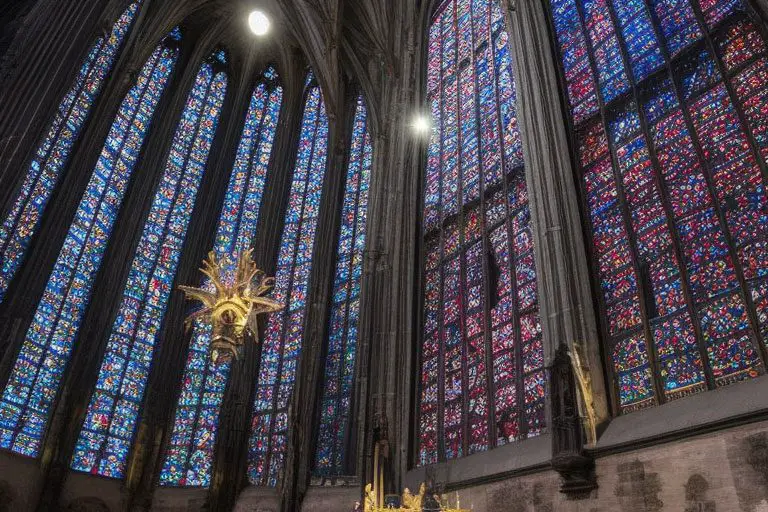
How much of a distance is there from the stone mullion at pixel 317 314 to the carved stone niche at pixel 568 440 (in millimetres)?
6053

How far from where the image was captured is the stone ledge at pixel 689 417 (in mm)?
5941

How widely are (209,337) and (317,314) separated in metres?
3.01

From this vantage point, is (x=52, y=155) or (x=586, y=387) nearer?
(x=586, y=387)

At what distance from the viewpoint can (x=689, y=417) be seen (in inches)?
256

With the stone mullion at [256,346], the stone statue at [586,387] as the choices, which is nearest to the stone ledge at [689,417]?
the stone statue at [586,387]

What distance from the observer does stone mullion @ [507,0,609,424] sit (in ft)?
26.7

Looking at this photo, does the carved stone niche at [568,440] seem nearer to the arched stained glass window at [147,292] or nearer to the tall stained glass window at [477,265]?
the tall stained glass window at [477,265]

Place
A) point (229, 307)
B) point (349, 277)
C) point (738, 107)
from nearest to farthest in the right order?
1. point (738, 107)
2. point (229, 307)
3. point (349, 277)

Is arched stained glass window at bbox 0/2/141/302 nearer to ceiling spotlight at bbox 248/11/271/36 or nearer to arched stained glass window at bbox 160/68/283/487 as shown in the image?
ceiling spotlight at bbox 248/11/271/36

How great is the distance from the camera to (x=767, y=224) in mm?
6648

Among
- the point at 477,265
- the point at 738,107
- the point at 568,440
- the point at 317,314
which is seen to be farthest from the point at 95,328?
the point at 738,107

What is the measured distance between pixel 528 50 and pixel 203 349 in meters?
9.77

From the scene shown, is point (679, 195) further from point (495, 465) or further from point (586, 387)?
point (495, 465)

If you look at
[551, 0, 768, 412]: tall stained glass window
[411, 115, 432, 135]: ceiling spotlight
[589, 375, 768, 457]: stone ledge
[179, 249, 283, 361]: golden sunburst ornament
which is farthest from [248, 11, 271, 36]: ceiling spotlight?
[589, 375, 768, 457]: stone ledge
